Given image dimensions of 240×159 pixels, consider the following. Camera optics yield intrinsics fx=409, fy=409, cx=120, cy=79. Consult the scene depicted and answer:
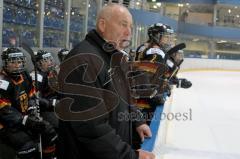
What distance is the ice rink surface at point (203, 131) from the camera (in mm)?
3102

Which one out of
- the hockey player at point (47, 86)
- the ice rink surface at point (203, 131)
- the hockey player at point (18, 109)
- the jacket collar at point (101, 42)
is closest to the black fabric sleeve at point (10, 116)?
the hockey player at point (18, 109)

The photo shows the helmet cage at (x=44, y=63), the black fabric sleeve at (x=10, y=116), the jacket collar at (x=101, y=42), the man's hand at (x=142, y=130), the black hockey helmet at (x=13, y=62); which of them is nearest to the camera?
the jacket collar at (x=101, y=42)

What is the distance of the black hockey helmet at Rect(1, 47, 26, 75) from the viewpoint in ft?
9.57

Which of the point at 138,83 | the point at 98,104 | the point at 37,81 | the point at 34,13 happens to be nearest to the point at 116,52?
the point at 98,104

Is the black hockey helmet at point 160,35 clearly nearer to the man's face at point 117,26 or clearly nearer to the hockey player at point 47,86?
the hockey player at point 47,86

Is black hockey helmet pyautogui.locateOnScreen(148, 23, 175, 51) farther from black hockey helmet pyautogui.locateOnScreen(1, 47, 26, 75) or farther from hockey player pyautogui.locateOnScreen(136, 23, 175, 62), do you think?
black hockey helmet pyautogui.locateOnScreen(1, 47, 26, 75)

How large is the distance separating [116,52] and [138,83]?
4.96ft

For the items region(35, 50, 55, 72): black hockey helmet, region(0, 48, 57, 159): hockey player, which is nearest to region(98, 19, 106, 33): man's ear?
region(0, 48, 57, 159): hockey player

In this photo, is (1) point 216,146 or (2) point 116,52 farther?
(1) point 216,146

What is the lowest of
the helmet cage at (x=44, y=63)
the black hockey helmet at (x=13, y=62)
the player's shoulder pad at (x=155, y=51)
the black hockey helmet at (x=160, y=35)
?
the helmet cage at (x=44, y=63)

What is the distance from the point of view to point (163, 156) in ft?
8.56

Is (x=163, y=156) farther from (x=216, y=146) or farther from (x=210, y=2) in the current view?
(x=210, y=2)

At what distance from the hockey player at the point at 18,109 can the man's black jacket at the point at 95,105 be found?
139cm

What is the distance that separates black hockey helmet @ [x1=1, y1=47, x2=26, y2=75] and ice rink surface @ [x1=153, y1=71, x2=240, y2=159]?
3.60 feet
